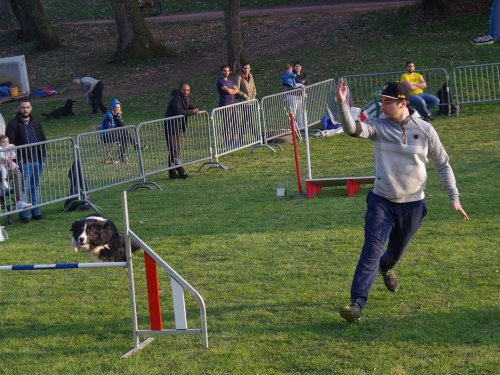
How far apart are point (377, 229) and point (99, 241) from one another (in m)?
3.98

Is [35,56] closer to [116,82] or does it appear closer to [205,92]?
[116,82]

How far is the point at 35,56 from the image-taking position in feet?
128

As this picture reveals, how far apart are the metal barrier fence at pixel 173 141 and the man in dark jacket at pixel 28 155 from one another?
2252mm

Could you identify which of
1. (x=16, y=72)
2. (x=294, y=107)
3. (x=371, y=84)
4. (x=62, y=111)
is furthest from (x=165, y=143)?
(x=16, y=72)

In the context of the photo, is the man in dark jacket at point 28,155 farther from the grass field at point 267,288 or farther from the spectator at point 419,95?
the spectator at point 419,95

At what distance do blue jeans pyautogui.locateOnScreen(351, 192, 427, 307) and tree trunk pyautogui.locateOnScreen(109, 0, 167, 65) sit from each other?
27653 millimetres

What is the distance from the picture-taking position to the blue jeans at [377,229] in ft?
24.1

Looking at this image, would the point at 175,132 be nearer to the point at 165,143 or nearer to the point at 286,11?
the point at 165,143

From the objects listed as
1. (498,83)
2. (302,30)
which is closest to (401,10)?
(302,30)

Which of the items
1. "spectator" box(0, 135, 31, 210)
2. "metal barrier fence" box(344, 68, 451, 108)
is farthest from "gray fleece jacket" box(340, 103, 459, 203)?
"metal barrier fence" box(344, 68, 451, 108)

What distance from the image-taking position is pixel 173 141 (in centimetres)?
1678

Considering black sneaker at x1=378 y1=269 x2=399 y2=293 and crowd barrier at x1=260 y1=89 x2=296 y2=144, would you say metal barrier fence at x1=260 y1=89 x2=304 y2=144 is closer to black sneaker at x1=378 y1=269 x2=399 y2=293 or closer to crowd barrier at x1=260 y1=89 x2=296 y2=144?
crowd barrier at x1=260 y1=89 x2=296 y2=144

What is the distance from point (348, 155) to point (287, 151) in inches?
67.1

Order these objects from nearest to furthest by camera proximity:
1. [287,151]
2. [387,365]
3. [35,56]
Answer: [387,365], [287,151], [35,56]
